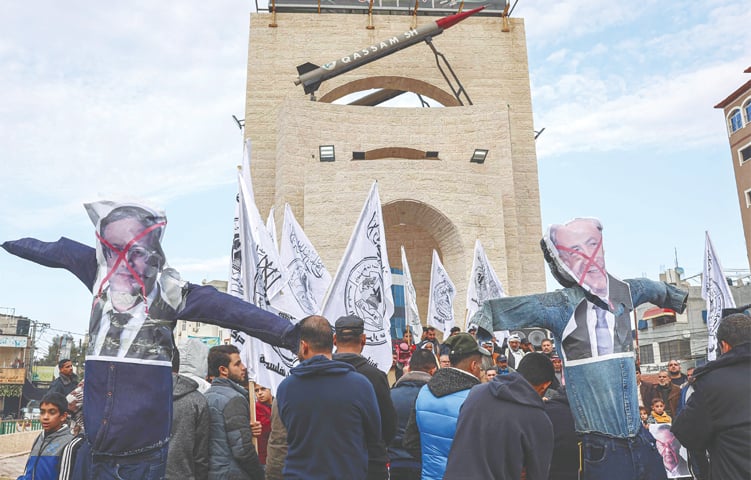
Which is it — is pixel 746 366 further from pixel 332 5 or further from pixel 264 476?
pixel 332 5

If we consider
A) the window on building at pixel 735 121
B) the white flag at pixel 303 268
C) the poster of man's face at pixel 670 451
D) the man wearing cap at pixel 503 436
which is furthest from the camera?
the window on building at pixel 735 121

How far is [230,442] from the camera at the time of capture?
4.41 meters

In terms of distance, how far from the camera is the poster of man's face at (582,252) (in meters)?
4.37

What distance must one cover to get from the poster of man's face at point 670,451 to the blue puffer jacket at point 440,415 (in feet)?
12.9

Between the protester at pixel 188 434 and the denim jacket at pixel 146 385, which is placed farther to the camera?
the protester at pixel 188 434

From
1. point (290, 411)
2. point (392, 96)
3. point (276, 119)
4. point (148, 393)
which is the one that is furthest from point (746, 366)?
point (392, 96)

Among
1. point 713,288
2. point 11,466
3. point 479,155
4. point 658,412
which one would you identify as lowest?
point 11,466

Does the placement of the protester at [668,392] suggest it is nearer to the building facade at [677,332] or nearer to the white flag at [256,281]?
the white flag at [256,281]

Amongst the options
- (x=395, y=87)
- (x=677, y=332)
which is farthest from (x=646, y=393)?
(x=677, y=332)

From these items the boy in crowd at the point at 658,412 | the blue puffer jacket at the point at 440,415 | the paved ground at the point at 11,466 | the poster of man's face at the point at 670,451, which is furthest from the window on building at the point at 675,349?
the blue puffer jacket at the point at 440,415

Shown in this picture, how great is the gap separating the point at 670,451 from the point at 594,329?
11.0ft

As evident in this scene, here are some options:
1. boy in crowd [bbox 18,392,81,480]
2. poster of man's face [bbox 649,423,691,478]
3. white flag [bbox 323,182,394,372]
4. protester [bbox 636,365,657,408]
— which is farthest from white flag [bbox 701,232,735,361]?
boy in crowd [bbox 18,392,81,480]

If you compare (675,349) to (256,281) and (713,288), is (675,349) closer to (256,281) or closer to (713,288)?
(713,288)

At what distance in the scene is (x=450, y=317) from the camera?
1282cm
